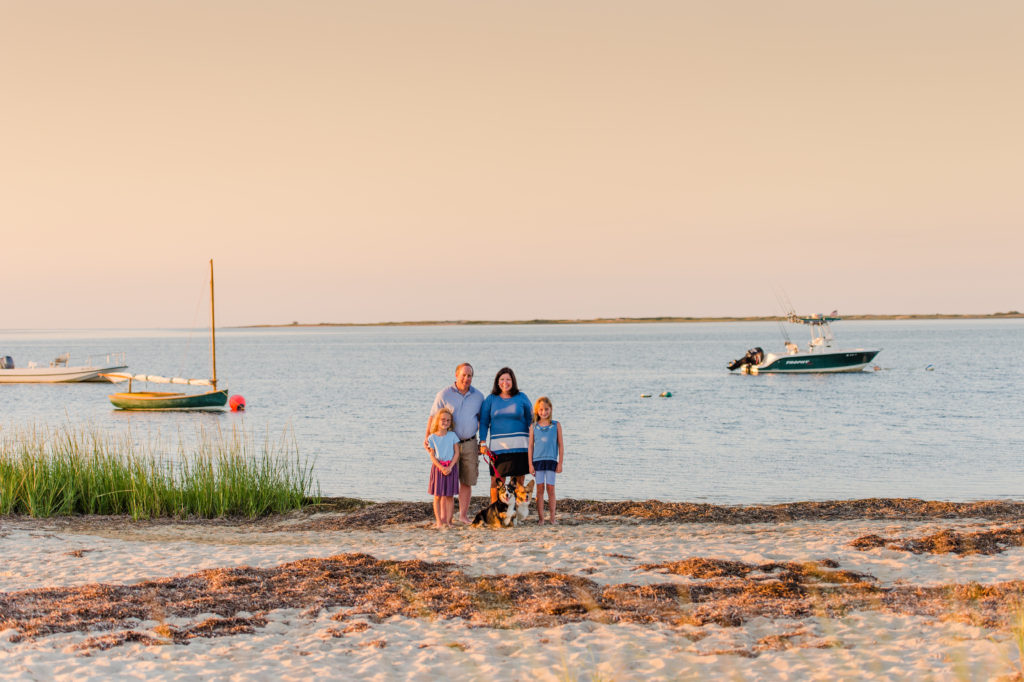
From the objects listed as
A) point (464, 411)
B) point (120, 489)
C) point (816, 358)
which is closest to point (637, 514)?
point (464, 411)

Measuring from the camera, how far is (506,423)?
36.3 ft

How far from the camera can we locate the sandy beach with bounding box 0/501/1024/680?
647 cm

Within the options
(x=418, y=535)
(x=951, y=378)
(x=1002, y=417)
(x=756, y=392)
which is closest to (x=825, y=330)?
(x=951, y=378)

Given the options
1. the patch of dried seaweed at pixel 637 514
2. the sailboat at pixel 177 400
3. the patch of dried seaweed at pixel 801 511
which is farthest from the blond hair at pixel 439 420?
the sailboat at pixel 177 400

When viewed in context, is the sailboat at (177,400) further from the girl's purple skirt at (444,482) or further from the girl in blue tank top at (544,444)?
the girl in blue tank top at (544,444)

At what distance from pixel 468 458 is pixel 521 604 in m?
3.58

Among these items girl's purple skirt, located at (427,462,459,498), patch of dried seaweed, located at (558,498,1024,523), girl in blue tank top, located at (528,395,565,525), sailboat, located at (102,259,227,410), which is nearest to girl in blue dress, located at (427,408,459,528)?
girl's purple skirt, located at (427,462,459,498)

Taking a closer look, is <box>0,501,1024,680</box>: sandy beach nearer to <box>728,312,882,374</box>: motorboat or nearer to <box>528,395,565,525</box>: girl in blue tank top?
<box>528,395,565,525</box>: girl in blue tank top

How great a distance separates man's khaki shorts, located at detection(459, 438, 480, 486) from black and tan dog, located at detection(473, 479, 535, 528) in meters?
0.42

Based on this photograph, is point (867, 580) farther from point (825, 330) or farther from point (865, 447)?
point (825, 330)

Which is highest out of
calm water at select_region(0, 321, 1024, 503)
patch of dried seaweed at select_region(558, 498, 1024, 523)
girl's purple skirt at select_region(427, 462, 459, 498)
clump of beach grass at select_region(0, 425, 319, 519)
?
girl's purple skirt at select_region(427, 462, 459, 498)

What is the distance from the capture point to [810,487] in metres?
21.0

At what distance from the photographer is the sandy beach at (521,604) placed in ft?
21.2

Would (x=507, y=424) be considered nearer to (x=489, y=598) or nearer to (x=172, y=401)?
(x=489, y=598)
